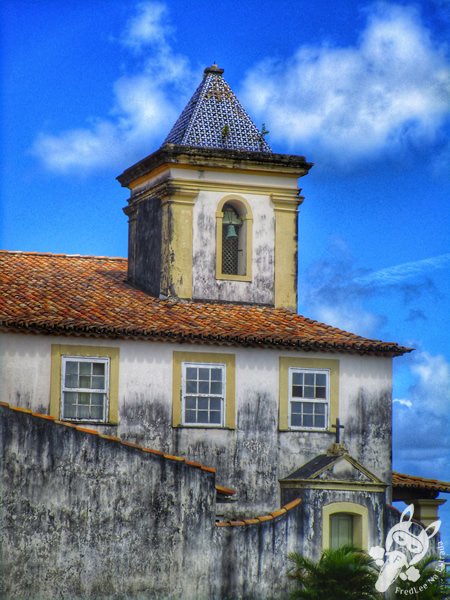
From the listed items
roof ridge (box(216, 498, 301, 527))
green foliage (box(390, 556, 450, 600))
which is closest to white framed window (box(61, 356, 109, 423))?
roof ridge (box(216, 498, 301, 527))

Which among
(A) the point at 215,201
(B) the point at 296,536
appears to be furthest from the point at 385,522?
(A) the point at 215,201

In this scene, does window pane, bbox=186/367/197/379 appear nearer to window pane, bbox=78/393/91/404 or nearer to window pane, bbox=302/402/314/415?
window pane, bbox=78/393/91/404

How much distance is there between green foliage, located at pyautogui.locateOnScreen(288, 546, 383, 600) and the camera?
88.5 ft

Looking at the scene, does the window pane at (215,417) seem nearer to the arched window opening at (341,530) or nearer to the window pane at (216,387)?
the window pane at (216,387)

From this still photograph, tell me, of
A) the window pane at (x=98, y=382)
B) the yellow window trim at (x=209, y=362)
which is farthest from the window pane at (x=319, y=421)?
the window pane at (x=98, y=382)

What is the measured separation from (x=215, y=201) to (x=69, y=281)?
420 centimetres

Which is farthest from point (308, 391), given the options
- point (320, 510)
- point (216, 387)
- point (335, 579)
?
point (335, 579)

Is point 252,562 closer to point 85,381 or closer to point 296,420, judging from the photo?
point 296,420

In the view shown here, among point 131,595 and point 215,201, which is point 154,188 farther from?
point 131,595

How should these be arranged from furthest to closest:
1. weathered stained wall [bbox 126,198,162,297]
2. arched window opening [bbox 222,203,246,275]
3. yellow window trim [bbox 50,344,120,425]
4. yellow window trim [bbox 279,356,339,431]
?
1. arched window opening [bbox 222,203,246,275]
2. weathered stained wall [bbox 126,198,162,297]
3. yellow window trim [bbox 279,356,339,431]
4. yellow window trim [bbox 50,344,120,425]

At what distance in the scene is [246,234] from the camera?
3600cm

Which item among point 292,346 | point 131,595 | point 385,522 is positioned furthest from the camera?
point 292,346

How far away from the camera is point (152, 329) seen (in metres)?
31.8

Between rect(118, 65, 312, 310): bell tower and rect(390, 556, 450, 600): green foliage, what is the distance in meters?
9.72
